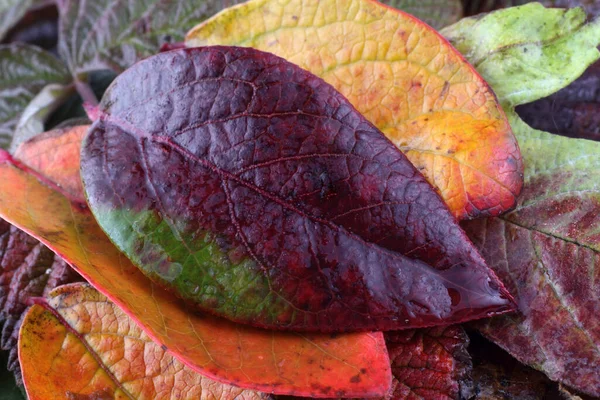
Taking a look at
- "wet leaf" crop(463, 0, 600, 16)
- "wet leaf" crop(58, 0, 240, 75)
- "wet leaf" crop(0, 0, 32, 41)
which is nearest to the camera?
"wet leaf" crop(463, 0, 600, 16)

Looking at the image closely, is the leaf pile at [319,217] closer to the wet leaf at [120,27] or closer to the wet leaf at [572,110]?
the wet leaf at [572,110]

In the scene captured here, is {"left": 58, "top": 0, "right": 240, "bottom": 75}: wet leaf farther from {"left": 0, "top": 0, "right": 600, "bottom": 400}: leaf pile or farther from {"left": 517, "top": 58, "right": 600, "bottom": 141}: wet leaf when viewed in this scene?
{"left": 517, "top": 58, "right": 600, "bottom": 141}: wet leaf

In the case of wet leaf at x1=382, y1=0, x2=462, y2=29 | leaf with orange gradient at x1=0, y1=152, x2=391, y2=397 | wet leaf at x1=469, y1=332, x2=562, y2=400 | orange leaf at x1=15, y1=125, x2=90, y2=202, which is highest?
wet leaf at x1=382, y1=0, x2=462, y2=29

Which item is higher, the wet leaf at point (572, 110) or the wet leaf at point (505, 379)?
the wet leaf at point (572, 110)

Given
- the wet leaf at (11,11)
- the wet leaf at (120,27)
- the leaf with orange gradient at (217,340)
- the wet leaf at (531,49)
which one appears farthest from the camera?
the wet leaf at (11,11)

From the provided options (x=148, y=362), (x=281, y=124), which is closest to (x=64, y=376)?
(x=148, y=362)

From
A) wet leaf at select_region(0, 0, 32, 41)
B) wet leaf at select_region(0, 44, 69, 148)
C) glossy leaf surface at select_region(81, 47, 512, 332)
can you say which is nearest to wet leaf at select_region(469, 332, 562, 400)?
glossy leaf surface at select_region(81, 47, 512, 332)

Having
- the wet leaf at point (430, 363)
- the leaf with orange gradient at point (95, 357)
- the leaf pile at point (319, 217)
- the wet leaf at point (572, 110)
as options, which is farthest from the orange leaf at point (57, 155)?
the wet leaf at point (572, 110)

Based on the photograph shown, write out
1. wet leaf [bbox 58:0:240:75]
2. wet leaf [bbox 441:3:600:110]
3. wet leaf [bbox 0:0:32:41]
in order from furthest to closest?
1. wet leaf [bbox 0:0:32:41]
2. wet leaf [bbox 58:0:240:75]
3. wet leaf [bbox 441:3:600:110]
